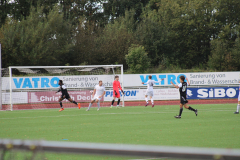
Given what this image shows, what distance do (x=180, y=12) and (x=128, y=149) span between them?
167ft

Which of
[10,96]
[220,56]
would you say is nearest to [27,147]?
[10,96]

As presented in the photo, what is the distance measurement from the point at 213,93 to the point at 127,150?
28746mm

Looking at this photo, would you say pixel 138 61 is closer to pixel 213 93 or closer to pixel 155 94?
pixel 155 94

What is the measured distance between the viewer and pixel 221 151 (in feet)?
6.04

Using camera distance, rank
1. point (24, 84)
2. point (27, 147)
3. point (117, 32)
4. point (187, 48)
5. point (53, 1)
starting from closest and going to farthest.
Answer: point (27, 147) → point (24, 84) → point (117, 32) → point (53, 1) → point (187, 48)

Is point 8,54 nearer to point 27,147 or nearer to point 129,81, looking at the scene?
point 129,81

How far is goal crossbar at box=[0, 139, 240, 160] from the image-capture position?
1850 millimetres

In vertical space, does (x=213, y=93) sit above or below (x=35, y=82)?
below

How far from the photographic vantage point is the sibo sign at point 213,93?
29.4 meters

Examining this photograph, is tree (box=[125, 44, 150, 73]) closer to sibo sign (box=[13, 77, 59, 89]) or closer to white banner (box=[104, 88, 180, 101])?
white banner (box=[104, 88, 180, 101])

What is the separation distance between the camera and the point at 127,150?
2004mm

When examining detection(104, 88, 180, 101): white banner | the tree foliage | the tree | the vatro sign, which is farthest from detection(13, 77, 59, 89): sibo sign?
the tree foliage

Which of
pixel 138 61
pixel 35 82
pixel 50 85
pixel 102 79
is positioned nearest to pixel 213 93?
pixel 138 61

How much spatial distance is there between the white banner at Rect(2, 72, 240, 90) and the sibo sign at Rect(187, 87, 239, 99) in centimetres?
101
